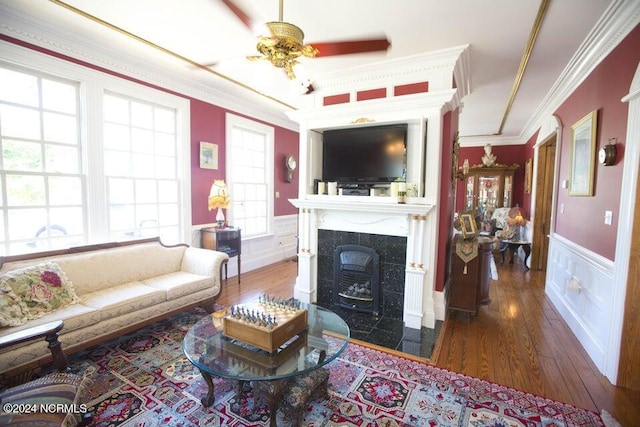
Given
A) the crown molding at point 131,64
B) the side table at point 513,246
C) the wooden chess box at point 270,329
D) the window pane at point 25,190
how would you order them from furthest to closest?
the side table at point 513,246 < the window pane at point 25,190 < the crown molding at point 131,64 < the wooden chess box at point 270,329

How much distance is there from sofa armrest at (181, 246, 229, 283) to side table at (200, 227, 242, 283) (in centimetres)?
57

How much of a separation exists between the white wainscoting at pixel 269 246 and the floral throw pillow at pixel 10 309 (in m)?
2.05

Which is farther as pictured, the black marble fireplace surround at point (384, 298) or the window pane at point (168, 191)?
the window pane at point (168, 191)

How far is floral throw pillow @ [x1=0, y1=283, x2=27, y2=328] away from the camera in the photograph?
207 centimetres

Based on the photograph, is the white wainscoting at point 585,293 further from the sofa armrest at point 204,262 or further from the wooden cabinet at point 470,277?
the sofa armrest at point 204,262

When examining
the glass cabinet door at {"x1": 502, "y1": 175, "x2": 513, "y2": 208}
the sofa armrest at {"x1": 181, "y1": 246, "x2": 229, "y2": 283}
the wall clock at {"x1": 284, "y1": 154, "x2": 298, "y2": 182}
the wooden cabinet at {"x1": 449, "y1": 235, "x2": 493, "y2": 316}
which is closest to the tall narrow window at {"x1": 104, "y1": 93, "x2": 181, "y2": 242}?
the sofa armrest at {"x1": 181, "y1": 246, "x2": 229, "y2": 283}

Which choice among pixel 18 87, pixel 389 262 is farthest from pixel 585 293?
pixel 18 87

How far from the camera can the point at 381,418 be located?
184 centimetres

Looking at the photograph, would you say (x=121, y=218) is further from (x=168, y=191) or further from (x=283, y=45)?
(x=283, y=45)

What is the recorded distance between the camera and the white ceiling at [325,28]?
2.26 meters

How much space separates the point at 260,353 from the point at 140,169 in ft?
9.73

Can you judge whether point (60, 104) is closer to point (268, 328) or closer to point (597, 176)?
point (268, 328)

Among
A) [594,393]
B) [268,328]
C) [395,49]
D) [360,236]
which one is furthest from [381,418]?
[395,49]

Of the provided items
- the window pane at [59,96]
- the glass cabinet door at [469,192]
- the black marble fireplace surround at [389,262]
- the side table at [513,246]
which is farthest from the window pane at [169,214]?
the glass cabinet door at [469,192]
